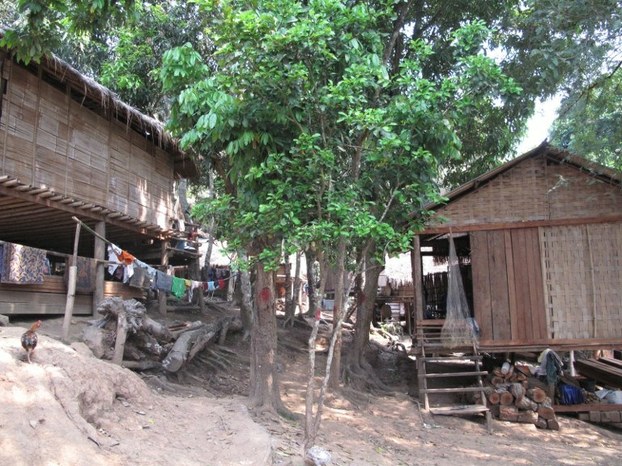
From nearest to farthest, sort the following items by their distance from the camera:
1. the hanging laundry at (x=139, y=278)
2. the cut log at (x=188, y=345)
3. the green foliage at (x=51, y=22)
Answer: the green foliage at (x=51, y=22) < the cut log at (x=188, y=345) < the hanging laundry at (x=139, y=278)

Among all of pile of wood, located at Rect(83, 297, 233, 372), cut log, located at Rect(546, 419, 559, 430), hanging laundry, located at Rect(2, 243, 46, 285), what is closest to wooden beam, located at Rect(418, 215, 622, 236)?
cut log, located at Rect(546, 419, 559, 430)

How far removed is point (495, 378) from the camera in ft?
37.1

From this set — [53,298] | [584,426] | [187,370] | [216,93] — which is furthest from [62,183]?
[584,426]

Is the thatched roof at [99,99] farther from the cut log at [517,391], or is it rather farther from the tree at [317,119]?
the cut log at [517,391]

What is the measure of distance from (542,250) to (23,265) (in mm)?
10485

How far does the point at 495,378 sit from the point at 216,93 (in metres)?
8.57

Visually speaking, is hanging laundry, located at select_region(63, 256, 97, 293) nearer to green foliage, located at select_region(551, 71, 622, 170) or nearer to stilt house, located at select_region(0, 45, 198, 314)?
stilt house, located at select_region(0, 45, 198, 314)

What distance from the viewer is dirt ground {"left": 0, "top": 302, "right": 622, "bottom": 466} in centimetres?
511

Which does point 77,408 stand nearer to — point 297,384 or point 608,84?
point 297,384

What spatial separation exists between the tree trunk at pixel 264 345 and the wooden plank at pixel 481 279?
4.83 m

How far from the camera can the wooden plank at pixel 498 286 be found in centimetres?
1083

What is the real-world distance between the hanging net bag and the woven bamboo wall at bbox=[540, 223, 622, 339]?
62.8 inches

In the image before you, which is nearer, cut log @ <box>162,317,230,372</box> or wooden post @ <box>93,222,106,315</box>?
cut log @ <box>162,317,230,372</box>

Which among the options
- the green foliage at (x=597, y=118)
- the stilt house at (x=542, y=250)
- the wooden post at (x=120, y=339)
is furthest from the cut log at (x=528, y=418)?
the wooden post at (x=120, y=339)
